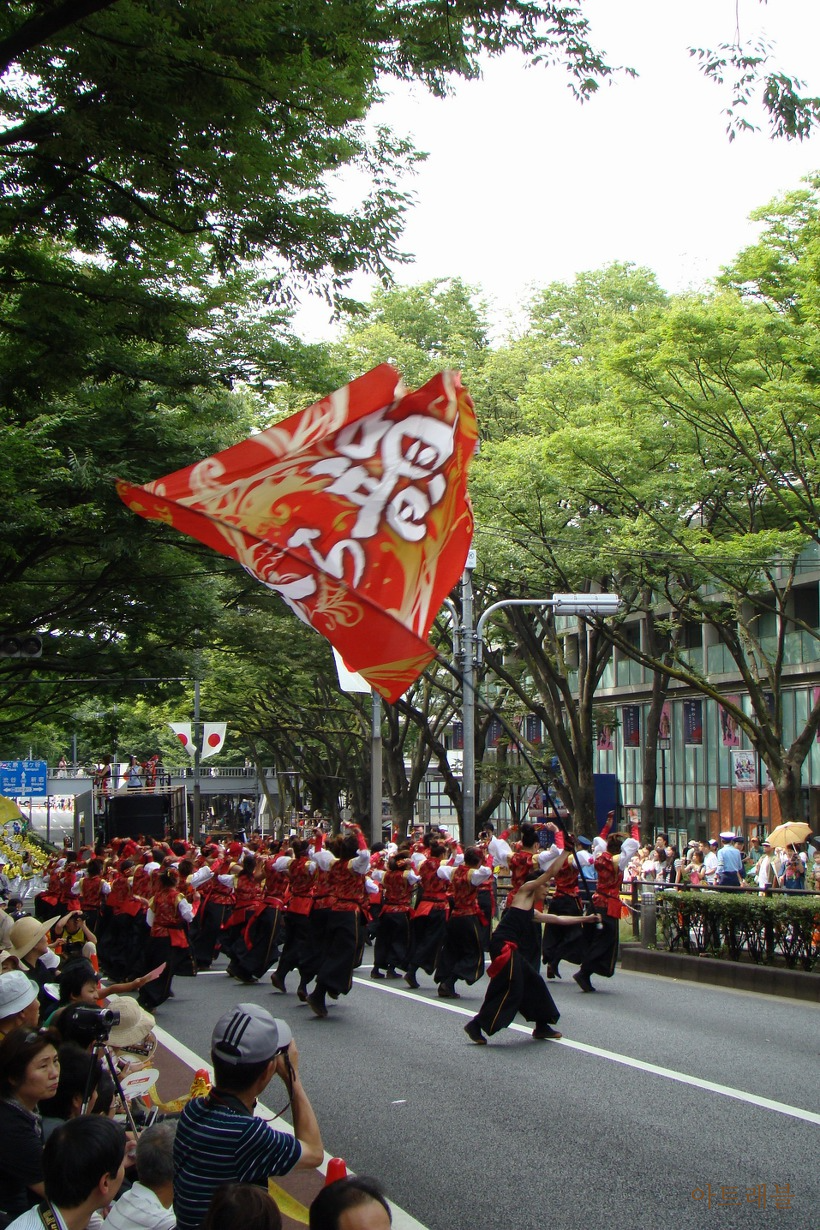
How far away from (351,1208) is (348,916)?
9857 millimetres

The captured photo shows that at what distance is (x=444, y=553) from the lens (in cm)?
561

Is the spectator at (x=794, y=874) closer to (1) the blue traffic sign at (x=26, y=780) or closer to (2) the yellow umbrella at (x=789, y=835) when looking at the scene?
(2) the yellow umbrella at (x=789, y=835)

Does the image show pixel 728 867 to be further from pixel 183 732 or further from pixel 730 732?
pixel 183 732

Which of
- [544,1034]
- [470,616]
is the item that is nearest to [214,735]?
[470,616]

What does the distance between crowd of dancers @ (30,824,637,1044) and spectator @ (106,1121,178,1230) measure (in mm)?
6220

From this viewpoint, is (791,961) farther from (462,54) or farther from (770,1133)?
(462,54)

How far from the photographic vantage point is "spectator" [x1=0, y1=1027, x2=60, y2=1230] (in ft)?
14.3

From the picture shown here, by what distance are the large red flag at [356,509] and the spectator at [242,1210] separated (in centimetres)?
225

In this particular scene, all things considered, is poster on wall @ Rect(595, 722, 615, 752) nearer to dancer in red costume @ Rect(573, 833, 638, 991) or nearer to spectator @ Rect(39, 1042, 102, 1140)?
dancer in red costume @ Rect(573, 833, 638, 991)

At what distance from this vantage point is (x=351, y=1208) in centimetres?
312

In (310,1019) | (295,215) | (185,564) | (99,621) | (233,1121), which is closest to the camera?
(233,1121)

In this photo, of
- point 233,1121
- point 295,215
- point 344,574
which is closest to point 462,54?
point 295,215

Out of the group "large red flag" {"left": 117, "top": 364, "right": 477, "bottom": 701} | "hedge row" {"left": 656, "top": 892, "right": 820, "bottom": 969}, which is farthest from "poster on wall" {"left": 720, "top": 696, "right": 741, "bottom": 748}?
"large red flag" {"left": 117, "top": 364, "right": 477, "bottom": 701}

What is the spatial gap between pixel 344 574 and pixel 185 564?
37.4 feet
